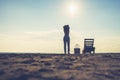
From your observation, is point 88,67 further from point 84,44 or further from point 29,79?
point 84,44

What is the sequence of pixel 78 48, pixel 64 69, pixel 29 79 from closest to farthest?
pixel 29 79, pixel 64 69, pixel 78 48

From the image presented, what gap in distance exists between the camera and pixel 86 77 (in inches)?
200

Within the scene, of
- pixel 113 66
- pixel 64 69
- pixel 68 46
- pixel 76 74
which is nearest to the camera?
pixel 76 74

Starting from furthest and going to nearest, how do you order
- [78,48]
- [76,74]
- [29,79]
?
1. [78,48]
2. [76,74]
3. [29,79]

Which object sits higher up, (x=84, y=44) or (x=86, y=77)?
(x=84, y=44)

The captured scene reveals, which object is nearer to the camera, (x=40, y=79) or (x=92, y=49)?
(x=40, y=79)

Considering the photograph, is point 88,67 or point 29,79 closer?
point 29,79

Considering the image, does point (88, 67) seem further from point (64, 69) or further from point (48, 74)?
point (48, 74)

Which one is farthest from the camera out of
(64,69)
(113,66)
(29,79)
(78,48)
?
(78,48)

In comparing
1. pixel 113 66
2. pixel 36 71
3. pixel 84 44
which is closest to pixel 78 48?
pixel 84 44

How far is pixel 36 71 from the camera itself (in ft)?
18.3

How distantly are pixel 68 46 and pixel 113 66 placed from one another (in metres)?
8.33

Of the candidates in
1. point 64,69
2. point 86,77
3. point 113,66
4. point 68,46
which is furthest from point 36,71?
point 68,46

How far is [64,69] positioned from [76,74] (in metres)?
0.66
